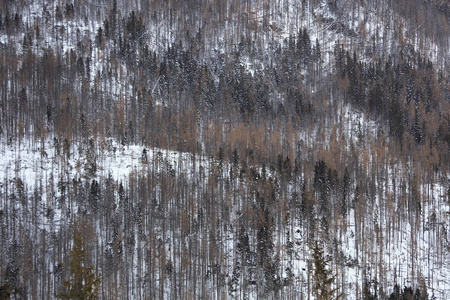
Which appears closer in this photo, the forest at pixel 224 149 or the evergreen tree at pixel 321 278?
the evergreen tree at pixel 321 278

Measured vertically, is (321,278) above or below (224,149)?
below

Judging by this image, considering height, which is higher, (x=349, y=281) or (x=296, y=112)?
(x=296, y=112)

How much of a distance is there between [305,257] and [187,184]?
31.0 m

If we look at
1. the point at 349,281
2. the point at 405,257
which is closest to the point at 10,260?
the point at 349,281

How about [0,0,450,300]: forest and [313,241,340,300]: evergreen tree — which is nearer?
[313,241,340,300]: evergreen tree

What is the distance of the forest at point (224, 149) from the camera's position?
7075 centimetres

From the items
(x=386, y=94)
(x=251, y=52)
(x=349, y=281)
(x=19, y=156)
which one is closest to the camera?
(x=349, y=281)

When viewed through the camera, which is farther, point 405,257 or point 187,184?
point 187,184

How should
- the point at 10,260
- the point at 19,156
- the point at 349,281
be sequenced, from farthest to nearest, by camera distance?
the point at 19,156, the point at 349,281, the point at 10,260

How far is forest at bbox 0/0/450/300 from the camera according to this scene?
7075 cm

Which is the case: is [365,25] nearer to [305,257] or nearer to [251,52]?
[251,52]

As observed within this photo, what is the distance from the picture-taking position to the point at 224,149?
106 meters

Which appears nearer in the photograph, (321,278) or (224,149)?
(321,278)

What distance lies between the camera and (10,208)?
2889 inches
